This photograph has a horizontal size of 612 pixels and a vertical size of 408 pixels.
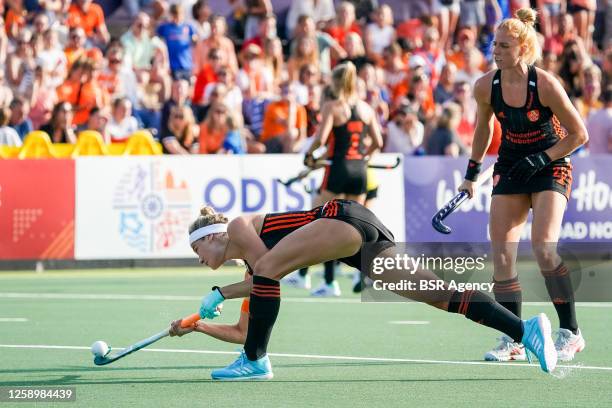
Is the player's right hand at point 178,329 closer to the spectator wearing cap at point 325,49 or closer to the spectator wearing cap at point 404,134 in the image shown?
the spectator wearing cap at point 404,134

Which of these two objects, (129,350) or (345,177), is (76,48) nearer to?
(345,177)

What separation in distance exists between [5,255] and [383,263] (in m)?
9.87

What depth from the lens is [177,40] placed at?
20.3 metres

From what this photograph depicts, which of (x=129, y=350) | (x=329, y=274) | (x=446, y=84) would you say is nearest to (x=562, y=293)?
(x=129, y=350)

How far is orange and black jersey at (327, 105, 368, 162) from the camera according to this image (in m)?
14.1

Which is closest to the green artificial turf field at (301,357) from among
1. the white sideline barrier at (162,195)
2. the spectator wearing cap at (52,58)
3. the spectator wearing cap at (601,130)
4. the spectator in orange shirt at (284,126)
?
the white sideline barrier at (162,195)

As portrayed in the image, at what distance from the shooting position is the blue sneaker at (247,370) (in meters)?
8.03

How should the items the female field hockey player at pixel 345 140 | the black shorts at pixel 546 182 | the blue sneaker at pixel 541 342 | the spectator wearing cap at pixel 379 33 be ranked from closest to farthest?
the blue sneaker at pixel 541 342 → the black shorts at pixel 546 182 → the female field hockey player at pixel 345 140 → the spectator wearing cap at pixel 379 33

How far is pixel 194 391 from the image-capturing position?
7.66m

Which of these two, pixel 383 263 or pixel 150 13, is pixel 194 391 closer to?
pixel 383 263

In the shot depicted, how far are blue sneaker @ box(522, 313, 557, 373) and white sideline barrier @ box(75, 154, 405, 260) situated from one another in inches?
378

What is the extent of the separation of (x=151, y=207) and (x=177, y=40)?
4.02m

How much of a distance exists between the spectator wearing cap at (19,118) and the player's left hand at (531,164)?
1043 cm

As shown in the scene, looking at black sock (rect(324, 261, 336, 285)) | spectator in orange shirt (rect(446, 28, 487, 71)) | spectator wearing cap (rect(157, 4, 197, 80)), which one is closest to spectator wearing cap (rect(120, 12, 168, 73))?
spectator wearing cap (rect(157, 4, 197, 80))
